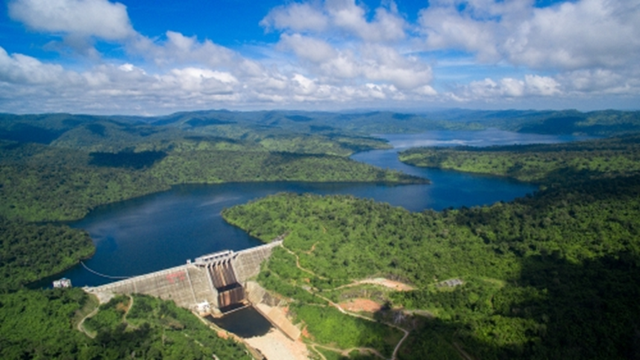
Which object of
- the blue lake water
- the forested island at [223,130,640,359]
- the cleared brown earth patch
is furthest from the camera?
the blue lake water

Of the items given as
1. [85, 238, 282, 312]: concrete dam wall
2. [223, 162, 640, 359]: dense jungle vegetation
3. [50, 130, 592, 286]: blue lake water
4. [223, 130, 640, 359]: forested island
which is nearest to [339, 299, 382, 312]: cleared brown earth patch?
[223, 130, 640, 359]: forested island

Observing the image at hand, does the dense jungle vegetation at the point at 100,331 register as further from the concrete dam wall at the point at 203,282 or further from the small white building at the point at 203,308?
the concrete dam wall at the point at 203,282

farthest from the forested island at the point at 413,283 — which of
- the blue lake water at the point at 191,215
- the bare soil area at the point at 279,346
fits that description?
the blue lake water at the point at 191,215

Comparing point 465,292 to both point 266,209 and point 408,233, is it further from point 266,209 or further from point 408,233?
point 266,209

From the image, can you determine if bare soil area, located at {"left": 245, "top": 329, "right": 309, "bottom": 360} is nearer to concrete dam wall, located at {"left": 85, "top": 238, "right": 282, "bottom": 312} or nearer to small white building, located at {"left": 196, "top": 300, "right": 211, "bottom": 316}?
small white building, located at {"left": 196, "top": 300, "right": 211, "bottom": 316}

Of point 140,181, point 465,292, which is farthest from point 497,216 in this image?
point 140,181

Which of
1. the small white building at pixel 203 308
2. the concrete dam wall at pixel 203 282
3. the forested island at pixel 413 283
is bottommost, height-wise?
the small white building at pixel 203 308
